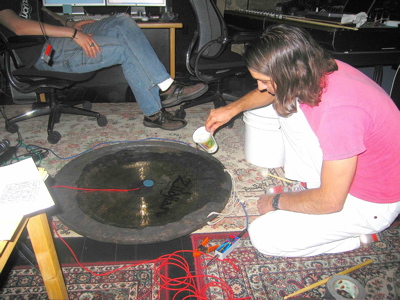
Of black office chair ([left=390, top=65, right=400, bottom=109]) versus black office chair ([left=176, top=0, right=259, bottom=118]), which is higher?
black office chair ([left=176, top=0, right=259, bottom=118])

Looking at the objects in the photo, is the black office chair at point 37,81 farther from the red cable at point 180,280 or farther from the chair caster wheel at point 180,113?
the red cable at point 180,280

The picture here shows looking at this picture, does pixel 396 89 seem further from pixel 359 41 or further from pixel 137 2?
pixel 137 2

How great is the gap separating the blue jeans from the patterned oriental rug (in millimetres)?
1297

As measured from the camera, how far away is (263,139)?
187 centimetres

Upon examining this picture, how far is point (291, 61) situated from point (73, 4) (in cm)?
298

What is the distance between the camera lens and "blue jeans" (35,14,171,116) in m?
2.17

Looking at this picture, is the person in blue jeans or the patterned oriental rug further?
the person in blue jeans

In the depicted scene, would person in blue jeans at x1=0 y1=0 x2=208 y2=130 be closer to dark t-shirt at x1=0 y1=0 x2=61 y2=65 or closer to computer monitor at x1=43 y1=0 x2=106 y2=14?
dark t-shirt at x1=0 y1=0 x2=61 y2=65

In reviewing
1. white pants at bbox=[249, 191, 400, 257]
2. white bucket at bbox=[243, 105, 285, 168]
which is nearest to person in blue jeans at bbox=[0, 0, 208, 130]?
white bucket at bbox=[243, 105, 285, 168]

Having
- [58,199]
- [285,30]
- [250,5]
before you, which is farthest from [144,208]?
[250,5]

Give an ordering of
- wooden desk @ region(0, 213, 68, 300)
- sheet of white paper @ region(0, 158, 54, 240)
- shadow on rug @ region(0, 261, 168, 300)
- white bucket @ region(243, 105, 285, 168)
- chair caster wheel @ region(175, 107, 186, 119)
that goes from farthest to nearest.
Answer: chair caster wheel @ region(175, 107, 186, 119)
white bucket @ region(243, 105, 285, 168)
shadow on rug @ region(0, 261, 168, 300)
wooden desk @ region(0, 213, 68, 300)
sheet of white paper @ region(0, 158, 54, 240)

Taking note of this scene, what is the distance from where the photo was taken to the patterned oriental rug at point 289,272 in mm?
1194

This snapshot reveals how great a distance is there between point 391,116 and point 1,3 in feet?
7.70

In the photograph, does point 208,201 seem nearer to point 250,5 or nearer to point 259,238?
point 259,238
